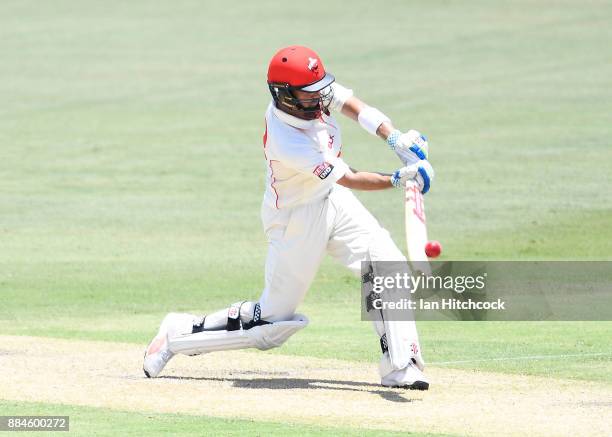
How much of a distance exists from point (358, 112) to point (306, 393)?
1.88m

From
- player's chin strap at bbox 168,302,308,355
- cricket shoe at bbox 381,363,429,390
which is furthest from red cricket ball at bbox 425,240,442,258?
player's chin strap at bbox 168,302,308,355

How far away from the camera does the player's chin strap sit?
9.13m

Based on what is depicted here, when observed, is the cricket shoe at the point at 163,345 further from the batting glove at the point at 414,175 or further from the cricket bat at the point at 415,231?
the batting glove at the point at 414,175

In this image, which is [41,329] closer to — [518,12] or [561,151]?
[561,151]

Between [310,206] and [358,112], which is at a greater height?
[358,112]

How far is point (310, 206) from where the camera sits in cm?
901

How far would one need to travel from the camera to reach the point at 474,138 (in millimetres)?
23922

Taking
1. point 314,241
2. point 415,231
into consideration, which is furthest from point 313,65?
point 415,231

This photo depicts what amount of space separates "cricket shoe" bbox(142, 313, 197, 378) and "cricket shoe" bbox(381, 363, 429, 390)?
4.72 ft

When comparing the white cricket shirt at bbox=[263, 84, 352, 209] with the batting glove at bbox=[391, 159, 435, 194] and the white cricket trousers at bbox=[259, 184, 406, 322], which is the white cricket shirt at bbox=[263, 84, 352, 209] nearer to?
the white cricket trousers at bbox=[259, 184, 406, 322]

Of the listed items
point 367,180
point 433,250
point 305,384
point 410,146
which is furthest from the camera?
point 305,384

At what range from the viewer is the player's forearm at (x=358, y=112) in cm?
920

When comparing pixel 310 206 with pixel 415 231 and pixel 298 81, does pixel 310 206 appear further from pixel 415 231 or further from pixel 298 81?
pixel 298 81

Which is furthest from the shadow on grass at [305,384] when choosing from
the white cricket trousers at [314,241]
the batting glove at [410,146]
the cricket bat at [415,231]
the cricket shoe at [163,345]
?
the batting glove at [410,146]
